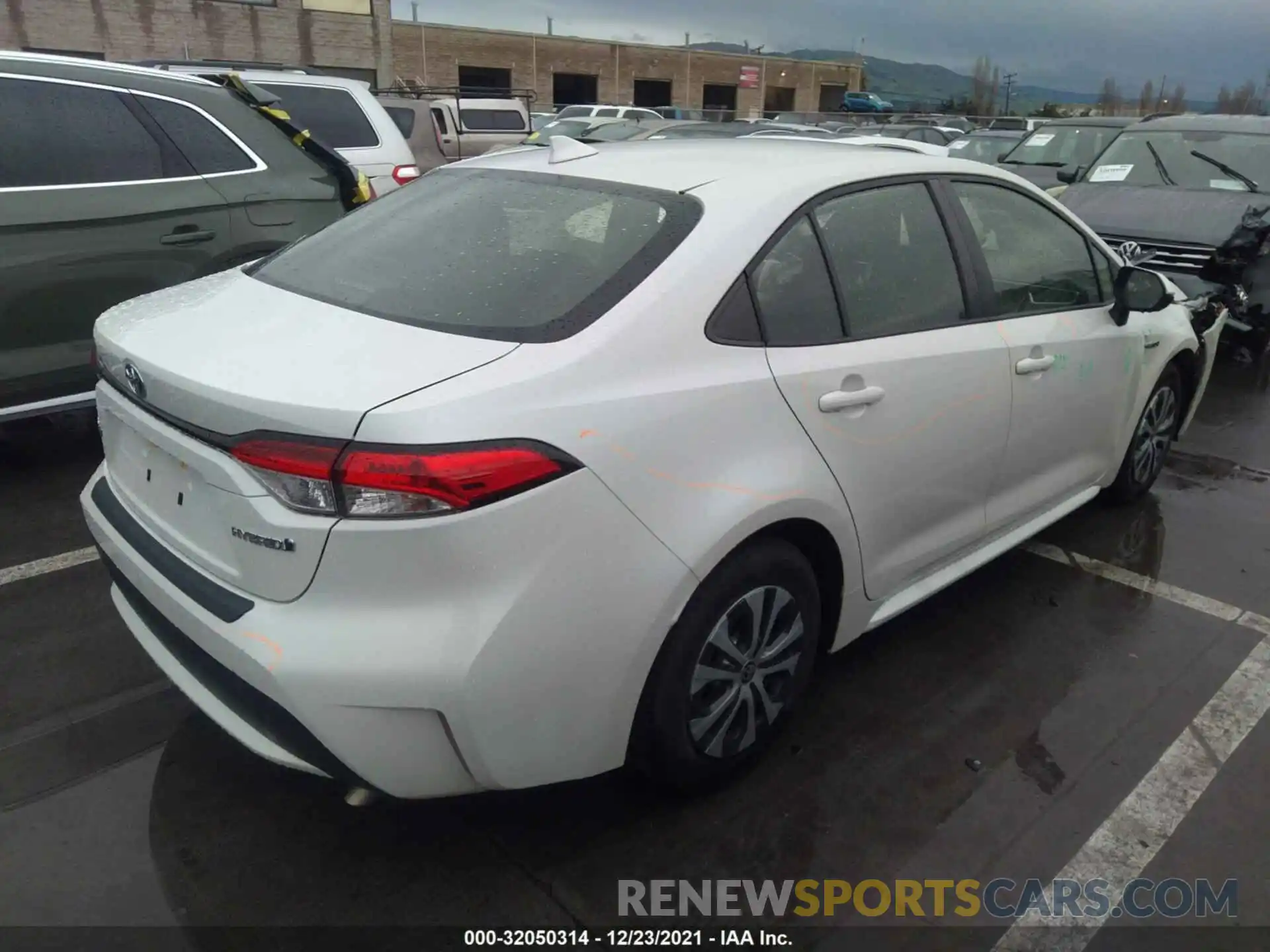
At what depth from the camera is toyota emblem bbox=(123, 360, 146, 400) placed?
90.4 inches

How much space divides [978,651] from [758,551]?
144cm

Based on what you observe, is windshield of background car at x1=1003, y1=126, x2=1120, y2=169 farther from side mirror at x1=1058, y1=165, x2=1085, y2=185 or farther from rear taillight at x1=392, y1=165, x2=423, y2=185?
rear taillight at x1=392, y1=165, x2=423, y2=185

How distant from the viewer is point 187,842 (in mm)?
2432

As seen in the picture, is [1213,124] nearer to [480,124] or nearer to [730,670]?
[730,670]

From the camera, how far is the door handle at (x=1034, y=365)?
327cm

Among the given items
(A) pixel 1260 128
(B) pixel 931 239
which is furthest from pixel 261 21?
(B) pixel 931 239

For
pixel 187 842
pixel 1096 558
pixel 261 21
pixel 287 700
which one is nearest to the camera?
pixel 287 700

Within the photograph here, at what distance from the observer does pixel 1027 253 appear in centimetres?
357

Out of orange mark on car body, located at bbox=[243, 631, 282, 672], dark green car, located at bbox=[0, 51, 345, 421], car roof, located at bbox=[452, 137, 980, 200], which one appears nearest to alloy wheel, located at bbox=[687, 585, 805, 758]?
orange mark on car body, located at bbox=[243, 631, 282, 672]

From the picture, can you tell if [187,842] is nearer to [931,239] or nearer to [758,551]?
[758,551]

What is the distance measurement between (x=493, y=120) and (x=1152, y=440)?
15838 millimetres

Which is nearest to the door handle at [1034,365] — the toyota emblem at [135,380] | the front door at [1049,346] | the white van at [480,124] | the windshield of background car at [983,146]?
the front door at [1049,346]

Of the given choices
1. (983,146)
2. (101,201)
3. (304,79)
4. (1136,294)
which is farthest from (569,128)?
(1136,294)

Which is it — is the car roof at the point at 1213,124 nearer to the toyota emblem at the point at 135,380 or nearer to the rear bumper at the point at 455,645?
the rear bumper at the point at 455,645
